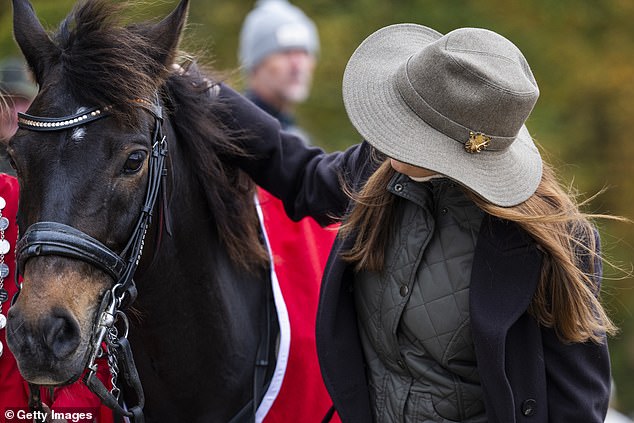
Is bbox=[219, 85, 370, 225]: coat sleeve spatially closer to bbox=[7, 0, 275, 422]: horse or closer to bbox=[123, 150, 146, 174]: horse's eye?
bbox=[7, 0, 275, 422]: horse

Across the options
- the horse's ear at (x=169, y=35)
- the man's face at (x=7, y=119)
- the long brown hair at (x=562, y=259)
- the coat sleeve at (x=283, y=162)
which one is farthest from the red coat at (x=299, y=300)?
the man's face at (x=7, y=119)

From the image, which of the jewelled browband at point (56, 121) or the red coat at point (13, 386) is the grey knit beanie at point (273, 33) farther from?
the jewelled browband at point (56, 121)

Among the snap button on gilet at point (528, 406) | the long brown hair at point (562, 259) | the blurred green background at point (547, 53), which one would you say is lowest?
the blurred green background at point (547, 53)

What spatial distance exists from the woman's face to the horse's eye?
0.74m

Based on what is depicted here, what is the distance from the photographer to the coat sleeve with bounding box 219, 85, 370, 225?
3479 millimetres

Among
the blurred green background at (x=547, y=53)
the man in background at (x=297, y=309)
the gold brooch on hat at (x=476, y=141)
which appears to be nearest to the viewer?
the gold brooch on hat at (x=476, y=141)

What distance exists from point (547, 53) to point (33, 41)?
712 cm

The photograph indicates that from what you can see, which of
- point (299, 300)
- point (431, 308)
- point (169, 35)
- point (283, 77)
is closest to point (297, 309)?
point (299, 300)

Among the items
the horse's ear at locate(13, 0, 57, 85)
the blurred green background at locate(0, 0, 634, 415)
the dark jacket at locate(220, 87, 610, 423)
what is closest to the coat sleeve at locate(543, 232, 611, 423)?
the dark jacket at locate(220, 87, 610, 423)

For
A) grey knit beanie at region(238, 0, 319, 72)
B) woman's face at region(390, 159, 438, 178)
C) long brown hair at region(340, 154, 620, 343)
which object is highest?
woman's face at region(390, 159, 438, 178)

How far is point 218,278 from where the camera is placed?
11.1ft

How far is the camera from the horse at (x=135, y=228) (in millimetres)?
2660

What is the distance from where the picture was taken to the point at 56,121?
276 centimetres

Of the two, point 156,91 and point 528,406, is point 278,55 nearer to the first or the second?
point 156,91
